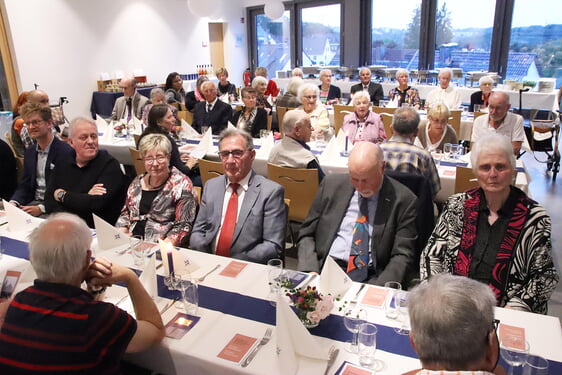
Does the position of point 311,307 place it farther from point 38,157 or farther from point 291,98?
point 291,98

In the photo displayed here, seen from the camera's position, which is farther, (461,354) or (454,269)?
(454,269)

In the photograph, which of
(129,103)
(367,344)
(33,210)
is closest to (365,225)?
(367,344)

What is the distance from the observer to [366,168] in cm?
248

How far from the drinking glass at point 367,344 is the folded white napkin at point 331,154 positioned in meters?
2.91

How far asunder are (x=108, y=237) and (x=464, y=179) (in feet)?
8.55

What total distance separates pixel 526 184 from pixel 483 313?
9.40 feet

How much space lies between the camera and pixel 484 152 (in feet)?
7.55

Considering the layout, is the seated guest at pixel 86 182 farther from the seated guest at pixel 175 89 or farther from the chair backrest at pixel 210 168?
the seated guest at pixel 175 89

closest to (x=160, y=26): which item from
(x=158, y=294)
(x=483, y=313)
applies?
(x=158, y=294)

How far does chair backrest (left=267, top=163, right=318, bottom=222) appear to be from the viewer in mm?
3672

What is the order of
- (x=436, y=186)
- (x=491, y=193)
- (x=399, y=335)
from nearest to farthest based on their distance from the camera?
(x=399, y=335) → (x=491, y=193) → (x=436, y=186)

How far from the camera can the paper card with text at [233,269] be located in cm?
226

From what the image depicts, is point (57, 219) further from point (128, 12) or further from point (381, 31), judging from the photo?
point (381, 31)

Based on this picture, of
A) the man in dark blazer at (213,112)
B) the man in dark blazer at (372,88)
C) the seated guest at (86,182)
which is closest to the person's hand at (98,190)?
the seated guest at (86,182)
